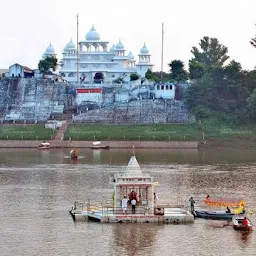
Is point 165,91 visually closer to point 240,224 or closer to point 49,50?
point 49,50

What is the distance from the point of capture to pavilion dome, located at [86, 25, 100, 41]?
149 m

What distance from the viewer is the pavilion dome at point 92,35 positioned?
488 ft

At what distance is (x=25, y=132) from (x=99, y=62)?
41553 millimetres

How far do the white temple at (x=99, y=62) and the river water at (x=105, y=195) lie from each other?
2011 inches

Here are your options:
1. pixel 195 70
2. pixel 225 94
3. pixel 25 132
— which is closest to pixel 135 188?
pixel 25 132

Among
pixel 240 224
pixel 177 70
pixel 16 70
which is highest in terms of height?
pixel 177 70

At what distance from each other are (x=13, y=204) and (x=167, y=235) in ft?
43.0

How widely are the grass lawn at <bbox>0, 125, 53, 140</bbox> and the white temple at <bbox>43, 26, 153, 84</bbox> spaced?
3235 cm

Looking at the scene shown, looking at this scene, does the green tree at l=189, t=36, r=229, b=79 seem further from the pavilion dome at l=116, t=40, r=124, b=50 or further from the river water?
the river water

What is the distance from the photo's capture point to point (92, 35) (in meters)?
149

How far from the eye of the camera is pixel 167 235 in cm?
4100

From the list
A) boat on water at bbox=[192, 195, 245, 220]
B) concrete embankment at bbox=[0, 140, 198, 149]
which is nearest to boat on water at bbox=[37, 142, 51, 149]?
concrete embankment at bbox=[0, 140, 198, 149]

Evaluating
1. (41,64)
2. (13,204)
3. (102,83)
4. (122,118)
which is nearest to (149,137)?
(122,118)

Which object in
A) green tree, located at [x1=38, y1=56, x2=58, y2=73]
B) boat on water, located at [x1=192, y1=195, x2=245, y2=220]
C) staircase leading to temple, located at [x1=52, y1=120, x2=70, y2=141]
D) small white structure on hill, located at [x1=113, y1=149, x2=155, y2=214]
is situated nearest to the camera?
small white structure on hill, located at [x1=113, y1=149, x2=155, y2=214]
